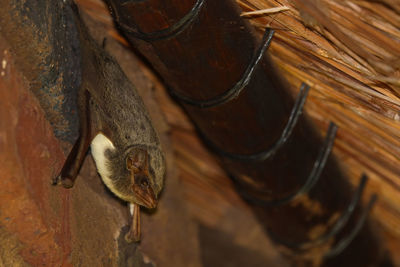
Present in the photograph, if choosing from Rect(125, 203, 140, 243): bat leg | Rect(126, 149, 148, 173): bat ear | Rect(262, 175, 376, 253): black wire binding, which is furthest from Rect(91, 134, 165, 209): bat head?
Rect(262, 175, 376, 253): black wire binding

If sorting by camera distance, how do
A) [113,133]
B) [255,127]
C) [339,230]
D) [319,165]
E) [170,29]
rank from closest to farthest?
[170,29] → [113,133] → [255,127] → [319,165] → [339,230]

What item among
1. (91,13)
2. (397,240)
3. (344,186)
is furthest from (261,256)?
(91,13)

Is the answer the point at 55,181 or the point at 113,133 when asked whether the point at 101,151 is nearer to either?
the point at 113,133

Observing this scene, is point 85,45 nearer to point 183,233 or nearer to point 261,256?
point 183,233

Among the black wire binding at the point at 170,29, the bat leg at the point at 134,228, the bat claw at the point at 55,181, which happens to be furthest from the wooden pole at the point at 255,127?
the bat claw at the point at 55,181

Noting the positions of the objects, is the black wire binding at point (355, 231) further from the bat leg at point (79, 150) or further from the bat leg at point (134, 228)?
the bat leg at point (79, 150)

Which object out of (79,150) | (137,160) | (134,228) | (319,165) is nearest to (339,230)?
(319,165)

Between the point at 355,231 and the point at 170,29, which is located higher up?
the point at 170,29
